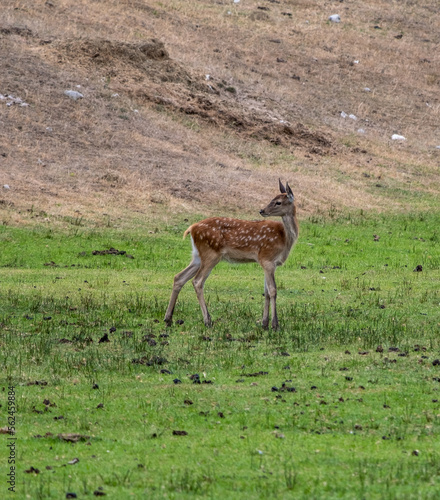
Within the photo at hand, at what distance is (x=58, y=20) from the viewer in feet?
133

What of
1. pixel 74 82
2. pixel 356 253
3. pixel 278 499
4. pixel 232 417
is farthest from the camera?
pixel 74 82

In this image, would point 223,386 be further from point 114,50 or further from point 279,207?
point 114,50

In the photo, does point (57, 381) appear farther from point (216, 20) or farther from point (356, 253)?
point (216, 20)

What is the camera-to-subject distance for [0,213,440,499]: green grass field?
705 cm

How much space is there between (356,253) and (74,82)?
17.6 m

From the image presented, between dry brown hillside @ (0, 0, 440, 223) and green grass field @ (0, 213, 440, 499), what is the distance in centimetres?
1011

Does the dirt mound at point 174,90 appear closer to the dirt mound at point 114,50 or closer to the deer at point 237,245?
the dirt mound at point 114,50

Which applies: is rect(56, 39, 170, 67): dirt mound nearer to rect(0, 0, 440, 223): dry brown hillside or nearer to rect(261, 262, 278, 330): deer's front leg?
rect(0, 0, 440, 223): dry brown hillside

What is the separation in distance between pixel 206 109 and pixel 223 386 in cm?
2914

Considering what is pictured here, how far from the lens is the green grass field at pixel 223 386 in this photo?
278 inches

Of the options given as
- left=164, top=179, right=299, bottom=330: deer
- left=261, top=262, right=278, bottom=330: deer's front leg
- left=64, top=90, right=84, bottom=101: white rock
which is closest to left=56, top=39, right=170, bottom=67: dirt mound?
left=64, top=90, right=84, bottom=101: white rock

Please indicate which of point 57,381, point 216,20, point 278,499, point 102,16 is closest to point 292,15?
point 216,20

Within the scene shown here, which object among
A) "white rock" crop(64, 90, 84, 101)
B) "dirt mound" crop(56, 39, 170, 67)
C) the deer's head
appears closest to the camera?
the deer's head

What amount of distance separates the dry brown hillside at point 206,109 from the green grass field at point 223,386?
10.1 metres
